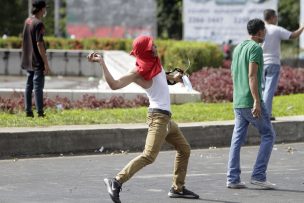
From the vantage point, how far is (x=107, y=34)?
116ft

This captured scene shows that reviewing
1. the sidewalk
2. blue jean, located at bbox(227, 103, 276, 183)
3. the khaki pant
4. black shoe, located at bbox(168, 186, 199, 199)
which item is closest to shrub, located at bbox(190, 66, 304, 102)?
the sidewalk

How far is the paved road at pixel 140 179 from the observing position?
334 inches

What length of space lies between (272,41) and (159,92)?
449 cm

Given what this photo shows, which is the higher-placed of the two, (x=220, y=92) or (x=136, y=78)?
(x=136, y=78)

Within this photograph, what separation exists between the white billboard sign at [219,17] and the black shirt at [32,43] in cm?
1832

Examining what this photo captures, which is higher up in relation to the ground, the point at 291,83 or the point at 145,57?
the point at 145,57

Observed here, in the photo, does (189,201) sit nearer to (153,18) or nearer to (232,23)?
(232,23)

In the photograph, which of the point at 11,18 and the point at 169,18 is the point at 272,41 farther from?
the point at 169,18

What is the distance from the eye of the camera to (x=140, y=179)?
951 centimetres

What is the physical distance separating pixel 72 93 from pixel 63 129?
4.44 metres

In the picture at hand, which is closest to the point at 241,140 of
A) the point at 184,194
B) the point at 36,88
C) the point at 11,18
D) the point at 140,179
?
the point at 184,194

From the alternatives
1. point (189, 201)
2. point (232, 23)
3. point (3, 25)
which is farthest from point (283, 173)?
point (3, 25)

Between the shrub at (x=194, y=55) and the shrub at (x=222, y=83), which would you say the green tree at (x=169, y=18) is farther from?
the shrub at (x=222, y=83)

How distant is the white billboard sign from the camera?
30.5 m
